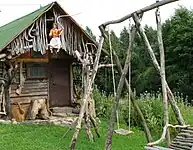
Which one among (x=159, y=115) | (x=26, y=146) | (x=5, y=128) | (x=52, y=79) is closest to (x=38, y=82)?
(x=52, y=79)

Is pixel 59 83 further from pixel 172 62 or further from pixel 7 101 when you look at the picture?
pixel 172 62

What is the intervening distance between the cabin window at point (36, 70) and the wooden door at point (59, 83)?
1.17ft

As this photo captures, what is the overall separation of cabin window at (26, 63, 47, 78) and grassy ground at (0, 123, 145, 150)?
3.05 m

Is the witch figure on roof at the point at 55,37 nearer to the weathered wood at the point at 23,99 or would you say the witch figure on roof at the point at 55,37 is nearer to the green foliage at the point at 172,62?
the weathered wood at the point at 23,99

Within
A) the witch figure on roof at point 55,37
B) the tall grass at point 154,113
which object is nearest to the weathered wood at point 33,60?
the witch figure on roof at point 55,37

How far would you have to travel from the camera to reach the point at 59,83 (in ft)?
51.0

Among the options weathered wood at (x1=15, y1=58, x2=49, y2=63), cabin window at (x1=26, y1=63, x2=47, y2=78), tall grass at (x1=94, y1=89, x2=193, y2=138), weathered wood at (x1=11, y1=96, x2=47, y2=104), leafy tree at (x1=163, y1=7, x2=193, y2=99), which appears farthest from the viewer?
leafy tree at (x1=163, y1=7, x2=193, y2=99)

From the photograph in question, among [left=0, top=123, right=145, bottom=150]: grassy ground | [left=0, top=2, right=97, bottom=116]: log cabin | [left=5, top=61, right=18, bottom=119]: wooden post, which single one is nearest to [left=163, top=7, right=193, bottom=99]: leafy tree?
[left=0, top=2, right=97, bottom=116]: log cabin

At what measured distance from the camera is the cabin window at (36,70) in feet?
47.8

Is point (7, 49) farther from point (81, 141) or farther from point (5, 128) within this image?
point (81, 141)

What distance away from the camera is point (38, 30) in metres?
13.0

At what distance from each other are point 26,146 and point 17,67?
512 centimetres

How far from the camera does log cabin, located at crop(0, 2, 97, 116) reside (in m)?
12.8

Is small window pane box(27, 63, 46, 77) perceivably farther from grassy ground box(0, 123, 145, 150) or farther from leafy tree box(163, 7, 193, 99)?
leafy tree box(163, 7, 193, 99)
